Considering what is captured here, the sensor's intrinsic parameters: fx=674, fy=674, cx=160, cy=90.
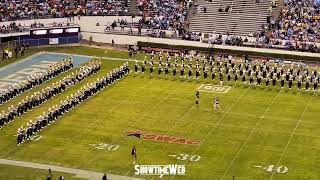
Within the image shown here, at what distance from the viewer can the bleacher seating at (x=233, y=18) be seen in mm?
65062

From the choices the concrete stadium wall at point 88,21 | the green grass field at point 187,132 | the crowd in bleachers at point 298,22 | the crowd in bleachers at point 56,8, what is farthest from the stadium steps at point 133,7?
the green grass field at point 187,132

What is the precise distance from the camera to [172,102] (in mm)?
45344

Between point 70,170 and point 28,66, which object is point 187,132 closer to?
point 70,170

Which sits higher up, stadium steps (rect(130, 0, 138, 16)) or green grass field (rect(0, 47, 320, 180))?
stadium steps (rect(130, 0, 138, 16))

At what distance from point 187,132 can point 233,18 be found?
2919 centimetres

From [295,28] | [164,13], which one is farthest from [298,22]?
[164,13]

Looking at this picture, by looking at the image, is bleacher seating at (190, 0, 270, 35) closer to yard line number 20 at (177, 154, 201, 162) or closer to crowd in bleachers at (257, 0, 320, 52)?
crowd in bleachers at (257, 0, 320, 52)

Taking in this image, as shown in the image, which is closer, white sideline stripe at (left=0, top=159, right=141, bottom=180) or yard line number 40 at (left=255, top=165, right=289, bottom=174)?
white sideline stripe at (left=0, top=159, right=141, bottom=180)

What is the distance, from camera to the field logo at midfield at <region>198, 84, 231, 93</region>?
48.2 meters

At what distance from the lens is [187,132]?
3956cm

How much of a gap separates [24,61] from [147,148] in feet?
76.8

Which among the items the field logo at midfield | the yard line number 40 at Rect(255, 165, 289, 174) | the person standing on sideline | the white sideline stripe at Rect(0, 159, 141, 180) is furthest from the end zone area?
the yard line number 40 at Rect(255, 165, 289, 174)

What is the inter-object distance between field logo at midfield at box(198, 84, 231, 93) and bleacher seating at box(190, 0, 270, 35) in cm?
1601

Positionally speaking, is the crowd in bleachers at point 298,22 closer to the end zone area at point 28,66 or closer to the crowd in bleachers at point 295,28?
the crowd in bleachers at point 295,28
